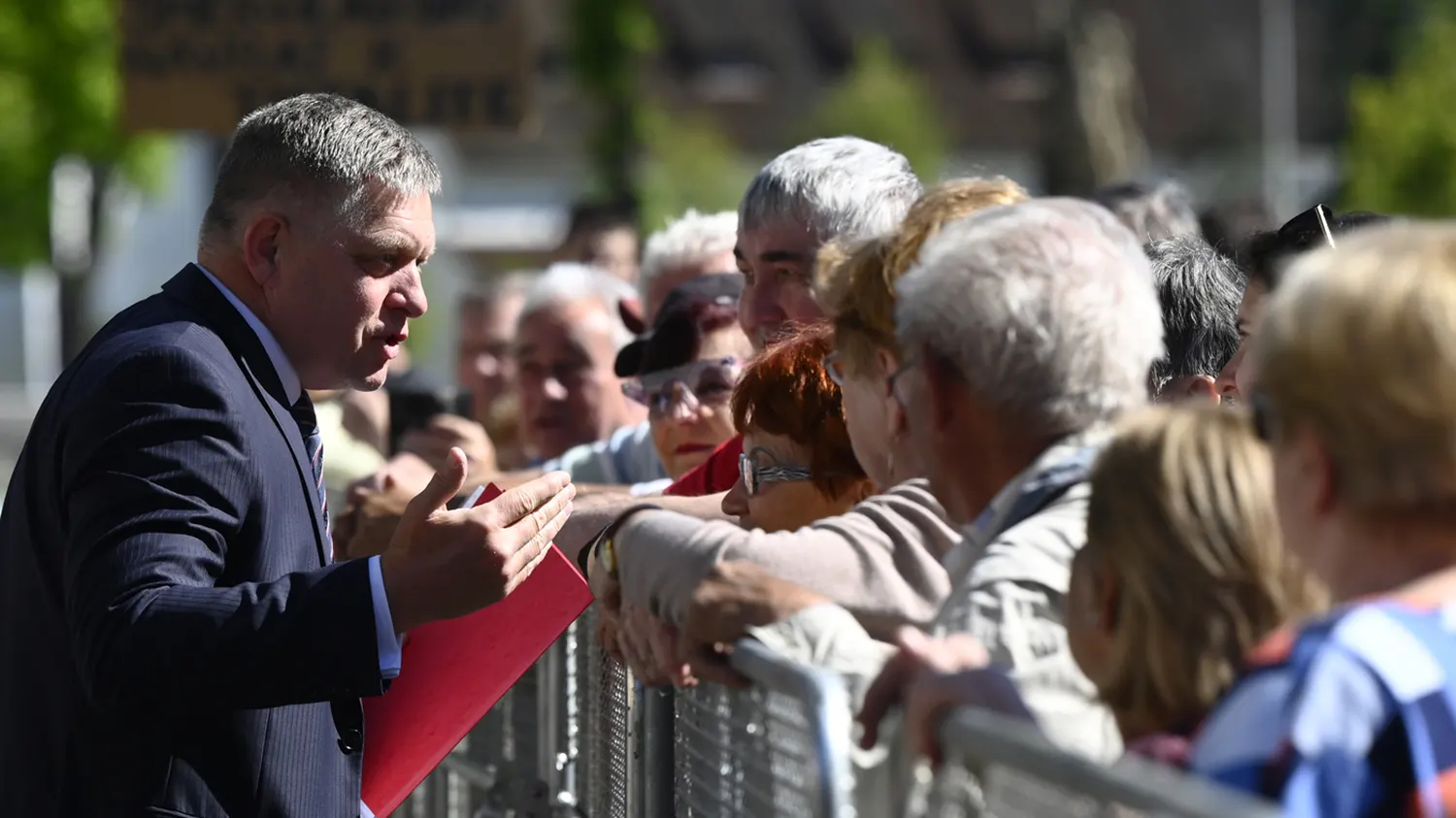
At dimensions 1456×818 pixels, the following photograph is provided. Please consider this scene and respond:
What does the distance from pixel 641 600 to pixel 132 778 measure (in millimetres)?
773

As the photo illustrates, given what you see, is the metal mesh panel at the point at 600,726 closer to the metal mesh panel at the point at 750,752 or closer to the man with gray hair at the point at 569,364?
the metal mesh panel at the point at 750,752

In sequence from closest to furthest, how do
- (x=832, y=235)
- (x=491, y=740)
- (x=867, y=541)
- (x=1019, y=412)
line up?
(x=1019, y=412)
(x=867, y=541)
(x=832, y=235)
(x=491, y=740)

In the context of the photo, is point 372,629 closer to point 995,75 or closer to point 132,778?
point 132,778

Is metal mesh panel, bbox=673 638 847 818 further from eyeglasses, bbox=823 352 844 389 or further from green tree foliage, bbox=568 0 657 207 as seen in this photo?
green tree foliage, bbox=568 0 657 207

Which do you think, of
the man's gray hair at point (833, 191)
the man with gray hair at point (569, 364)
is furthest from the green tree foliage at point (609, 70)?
the man's gray hair at point (833, 191)

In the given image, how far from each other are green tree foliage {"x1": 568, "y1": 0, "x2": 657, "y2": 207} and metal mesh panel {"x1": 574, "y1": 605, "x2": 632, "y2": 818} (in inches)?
543

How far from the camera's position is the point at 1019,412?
2.50m

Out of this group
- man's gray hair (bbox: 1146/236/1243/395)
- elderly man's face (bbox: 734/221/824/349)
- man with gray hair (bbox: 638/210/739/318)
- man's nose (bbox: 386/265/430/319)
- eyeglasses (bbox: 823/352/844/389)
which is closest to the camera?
eyeglasses (bbox: 823/352/844/389)

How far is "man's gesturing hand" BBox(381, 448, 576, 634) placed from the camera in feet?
9.37

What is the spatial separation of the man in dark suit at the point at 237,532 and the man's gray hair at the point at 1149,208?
249cm

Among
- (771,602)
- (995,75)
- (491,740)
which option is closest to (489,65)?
(491,740)

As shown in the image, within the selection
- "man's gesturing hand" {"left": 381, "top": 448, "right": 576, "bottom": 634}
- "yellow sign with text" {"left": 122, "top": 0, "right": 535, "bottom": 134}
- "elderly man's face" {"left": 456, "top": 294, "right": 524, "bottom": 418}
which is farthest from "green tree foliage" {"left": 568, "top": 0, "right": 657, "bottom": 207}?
"man's gesturing hand" {"left": 381, "top": 448, "right": 576, "bottom": 634}

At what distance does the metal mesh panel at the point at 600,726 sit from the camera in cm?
376

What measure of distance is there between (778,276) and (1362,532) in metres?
2.41
